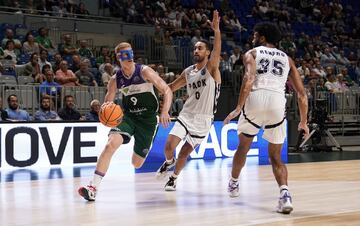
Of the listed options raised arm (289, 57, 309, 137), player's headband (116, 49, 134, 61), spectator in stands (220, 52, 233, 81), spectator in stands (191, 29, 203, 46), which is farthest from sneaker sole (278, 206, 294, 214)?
Result: spectator in stands (191, 29, 203, 46)

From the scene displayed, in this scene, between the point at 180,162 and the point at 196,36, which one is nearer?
the point at 180,162

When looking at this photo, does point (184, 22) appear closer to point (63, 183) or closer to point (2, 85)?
point (2, 85)

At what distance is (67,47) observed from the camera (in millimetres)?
17531


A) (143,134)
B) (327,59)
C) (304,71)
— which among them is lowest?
(143,134)

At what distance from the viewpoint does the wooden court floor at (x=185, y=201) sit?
Result: 621 cm

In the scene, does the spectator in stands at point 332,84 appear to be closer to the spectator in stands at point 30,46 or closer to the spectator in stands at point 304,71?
the spectator in stands at point 304,71

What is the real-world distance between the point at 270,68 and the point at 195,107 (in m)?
2.21

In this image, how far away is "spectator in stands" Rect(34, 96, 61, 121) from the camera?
46.0 feet

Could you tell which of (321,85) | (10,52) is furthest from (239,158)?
(321,85)

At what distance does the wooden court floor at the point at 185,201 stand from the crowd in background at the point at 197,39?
193 inches

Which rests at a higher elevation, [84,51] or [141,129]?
[84,51]

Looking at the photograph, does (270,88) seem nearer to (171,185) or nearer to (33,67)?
(171,185)

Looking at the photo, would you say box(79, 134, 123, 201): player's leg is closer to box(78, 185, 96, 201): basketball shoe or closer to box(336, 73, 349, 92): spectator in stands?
box(78, 185, 96, 201): basketball shoe

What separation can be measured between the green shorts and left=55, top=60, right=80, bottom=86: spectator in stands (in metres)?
7.44
